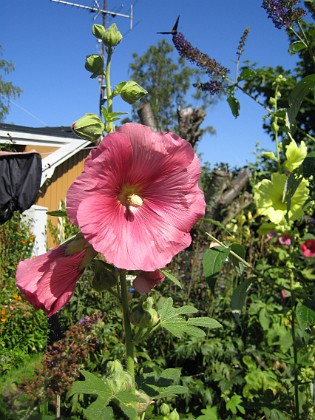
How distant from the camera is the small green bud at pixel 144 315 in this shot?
87cm

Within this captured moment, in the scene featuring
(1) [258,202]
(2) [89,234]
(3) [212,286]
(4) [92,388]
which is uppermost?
(1) [258,202]


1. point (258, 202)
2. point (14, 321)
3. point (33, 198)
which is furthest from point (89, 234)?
point (33, 198)

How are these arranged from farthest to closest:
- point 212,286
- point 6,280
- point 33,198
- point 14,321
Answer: point 33,198, point 6,280, point 14,321, point 212,286

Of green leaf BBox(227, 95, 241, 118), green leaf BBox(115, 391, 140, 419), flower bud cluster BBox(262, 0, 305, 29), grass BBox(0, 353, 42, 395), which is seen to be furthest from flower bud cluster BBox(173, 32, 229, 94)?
grass BBox(0, 353, 42, 395)

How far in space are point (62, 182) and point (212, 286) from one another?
10843 millimetres

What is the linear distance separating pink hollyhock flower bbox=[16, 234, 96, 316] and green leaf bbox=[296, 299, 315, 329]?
0.63 m

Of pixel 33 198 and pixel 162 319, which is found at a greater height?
pixel 33 198

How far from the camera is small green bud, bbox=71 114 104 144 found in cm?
83

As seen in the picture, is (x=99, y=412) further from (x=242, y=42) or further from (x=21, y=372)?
(x=21, y=372)

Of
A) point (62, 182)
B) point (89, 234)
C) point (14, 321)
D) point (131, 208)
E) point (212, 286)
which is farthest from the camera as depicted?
point (62, 182)

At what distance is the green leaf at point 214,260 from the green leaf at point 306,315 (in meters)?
0.27

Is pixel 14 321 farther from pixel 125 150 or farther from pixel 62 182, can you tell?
pixel 62 182

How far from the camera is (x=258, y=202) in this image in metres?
1.77

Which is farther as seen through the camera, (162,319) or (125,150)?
(162,319)
